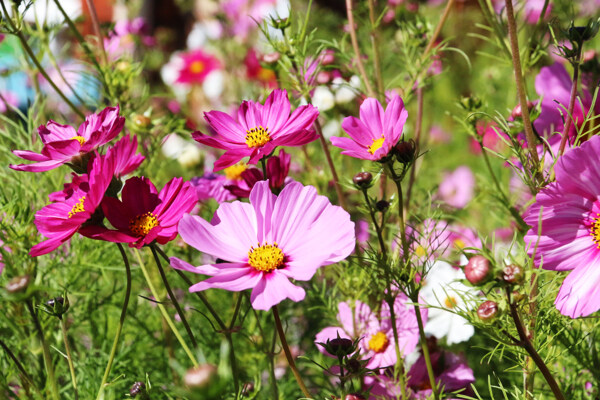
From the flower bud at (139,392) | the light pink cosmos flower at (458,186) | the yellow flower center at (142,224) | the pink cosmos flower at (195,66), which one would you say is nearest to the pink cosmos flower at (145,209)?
the yellow flower center at (142,224)

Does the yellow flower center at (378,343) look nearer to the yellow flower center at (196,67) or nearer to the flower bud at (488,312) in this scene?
the flower bud at (488,312)

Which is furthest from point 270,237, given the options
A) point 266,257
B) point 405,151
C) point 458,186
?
point 458,186

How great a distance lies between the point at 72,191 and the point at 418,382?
428 millimetres

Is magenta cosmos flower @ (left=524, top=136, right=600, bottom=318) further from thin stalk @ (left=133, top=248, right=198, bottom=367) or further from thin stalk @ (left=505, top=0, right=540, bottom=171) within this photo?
thin stalk @ (left=133, top=248, right=198, bottom=367)

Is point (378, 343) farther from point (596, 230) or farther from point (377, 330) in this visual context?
point (596, 230)

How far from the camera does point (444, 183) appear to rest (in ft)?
6.22

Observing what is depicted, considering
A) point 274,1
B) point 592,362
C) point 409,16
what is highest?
point 274,1

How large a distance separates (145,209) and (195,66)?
1790 mm

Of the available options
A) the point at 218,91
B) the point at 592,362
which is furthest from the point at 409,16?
the point at 218,91

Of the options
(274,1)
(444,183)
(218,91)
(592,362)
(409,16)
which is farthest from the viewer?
(274,1)

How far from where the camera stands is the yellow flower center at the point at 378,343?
637 mm

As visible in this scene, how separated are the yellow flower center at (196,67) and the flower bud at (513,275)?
193 cm

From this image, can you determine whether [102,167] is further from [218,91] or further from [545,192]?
[218,91]

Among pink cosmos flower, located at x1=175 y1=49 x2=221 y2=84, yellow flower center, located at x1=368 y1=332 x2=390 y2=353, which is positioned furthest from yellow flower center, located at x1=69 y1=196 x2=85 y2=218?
pink cosmos flower, located at x1=175 y1=49 x2=221 y2=84
